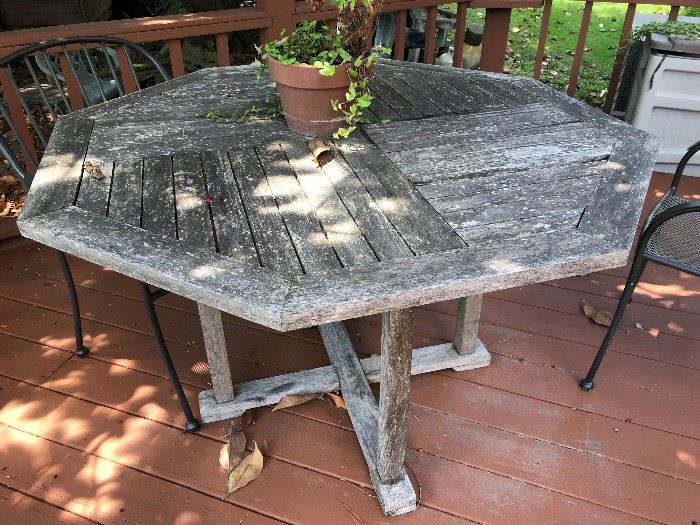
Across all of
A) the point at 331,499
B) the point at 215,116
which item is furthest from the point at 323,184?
the point at 331,499

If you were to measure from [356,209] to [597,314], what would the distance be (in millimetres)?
1373

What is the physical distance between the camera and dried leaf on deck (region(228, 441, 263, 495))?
1.61m

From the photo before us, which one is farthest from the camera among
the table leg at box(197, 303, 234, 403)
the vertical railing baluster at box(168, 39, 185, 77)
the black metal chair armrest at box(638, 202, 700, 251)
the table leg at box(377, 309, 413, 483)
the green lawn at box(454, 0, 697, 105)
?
the green lawn at box(454, 0, 697, 105)

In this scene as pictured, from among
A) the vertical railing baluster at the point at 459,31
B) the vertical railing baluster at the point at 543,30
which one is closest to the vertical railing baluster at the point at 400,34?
the vertical railing baluster at the point at 459,31

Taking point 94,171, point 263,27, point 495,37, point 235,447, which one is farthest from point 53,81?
point 495,37

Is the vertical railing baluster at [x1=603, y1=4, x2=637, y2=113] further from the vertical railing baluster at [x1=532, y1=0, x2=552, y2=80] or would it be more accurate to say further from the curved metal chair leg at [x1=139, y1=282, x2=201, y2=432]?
the curved metal chair leg at [x1=139, y1=282, x2=201, y2=432]

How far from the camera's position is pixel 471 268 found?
1.04 m

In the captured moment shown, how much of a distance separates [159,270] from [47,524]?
914mm

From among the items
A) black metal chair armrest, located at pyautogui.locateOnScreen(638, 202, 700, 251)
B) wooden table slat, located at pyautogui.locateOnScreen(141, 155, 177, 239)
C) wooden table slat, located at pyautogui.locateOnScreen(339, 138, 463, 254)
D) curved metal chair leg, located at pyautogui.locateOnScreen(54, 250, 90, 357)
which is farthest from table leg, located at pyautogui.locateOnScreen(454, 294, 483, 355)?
curved metal chair leg, located at pyautogui.locateOnScreen(54, 250, 90, 357)

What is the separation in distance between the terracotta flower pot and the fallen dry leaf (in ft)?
2.71

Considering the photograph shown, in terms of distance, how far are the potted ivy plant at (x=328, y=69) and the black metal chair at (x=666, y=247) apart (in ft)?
2.83

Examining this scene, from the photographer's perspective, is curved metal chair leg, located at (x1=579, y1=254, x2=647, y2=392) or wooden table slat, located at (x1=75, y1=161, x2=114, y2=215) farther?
curved metal chair leg, located at (x1=579, y1=254, x2=647, y2=392)

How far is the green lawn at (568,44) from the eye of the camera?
4.92 m

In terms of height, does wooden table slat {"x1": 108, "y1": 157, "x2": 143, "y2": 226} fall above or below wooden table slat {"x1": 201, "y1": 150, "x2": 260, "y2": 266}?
above
